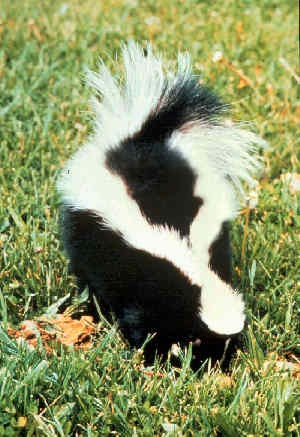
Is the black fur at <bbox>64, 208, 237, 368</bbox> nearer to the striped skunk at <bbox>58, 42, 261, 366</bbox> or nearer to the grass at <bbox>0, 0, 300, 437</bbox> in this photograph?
the striped skunk at <bbox>58, 42, 261, 366</bbox>

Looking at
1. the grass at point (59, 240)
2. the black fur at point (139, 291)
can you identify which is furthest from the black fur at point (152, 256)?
the grass at point (59, 240)

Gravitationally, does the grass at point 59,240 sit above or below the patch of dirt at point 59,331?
above

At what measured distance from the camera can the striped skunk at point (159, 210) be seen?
9.87 feet

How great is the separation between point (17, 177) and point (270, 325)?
1.79 metres

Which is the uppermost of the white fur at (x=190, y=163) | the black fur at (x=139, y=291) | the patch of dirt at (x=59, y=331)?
the white fur at (x=190, y=163)

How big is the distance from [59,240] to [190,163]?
0.97 meters

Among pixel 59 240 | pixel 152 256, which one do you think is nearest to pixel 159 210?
pixel 152 256

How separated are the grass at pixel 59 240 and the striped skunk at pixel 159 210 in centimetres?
16

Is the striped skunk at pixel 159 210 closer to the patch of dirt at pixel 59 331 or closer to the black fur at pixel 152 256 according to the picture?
the black fur at pixel 152 256

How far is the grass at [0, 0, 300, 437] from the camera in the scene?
267 centimetres

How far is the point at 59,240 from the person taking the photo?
3844 mm

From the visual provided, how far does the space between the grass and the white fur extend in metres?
0.24

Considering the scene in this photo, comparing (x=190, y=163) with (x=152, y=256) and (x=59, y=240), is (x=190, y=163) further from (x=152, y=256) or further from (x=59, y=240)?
(x=59, y=240)

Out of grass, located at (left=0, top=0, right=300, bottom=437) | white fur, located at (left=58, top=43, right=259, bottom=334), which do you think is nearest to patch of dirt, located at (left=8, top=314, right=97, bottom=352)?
grass, located at (left=0, top=0, right=300, bottom=437)
